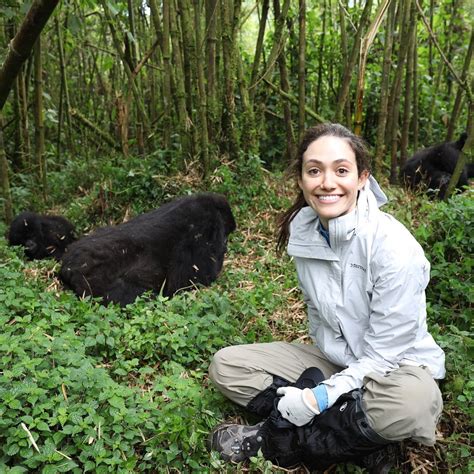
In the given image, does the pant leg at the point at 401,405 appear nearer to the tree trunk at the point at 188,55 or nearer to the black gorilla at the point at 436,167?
the tree trunk at the point at 188,55

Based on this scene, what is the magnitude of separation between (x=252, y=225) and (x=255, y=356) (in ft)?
8.09

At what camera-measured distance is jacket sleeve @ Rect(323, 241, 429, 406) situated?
2.06 meters

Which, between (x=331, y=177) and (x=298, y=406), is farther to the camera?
(x=331, y=177)

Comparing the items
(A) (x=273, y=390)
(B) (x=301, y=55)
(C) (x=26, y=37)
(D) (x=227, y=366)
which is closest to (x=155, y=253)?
(D) (x=227, y=366)

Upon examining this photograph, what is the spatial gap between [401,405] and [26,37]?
7.12 feet

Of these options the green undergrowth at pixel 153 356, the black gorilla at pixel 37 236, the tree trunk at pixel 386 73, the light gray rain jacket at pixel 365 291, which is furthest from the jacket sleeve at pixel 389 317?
the tree trunk at pixel 386 73

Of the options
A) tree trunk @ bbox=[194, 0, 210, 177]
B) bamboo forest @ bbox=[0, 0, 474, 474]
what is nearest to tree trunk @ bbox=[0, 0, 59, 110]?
bamboo forest @ bbox=[0, 0, 474, 474]

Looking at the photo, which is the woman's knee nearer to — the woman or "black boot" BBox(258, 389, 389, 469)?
the woman

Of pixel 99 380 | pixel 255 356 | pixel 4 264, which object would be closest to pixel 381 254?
pixel 255 356

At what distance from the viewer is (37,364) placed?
219cm

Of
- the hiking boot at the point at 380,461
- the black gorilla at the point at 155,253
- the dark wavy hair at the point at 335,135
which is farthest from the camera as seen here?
the black gorilla at the point at 155,253

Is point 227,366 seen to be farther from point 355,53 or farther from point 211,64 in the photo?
point 355,53

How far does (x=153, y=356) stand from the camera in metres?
2.81

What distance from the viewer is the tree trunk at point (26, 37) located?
205 cm
